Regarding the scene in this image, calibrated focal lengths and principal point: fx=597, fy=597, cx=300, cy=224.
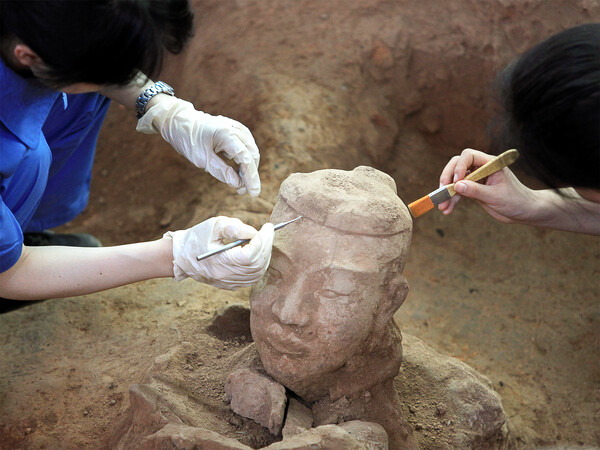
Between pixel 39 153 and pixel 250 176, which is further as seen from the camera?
pixel 250 176

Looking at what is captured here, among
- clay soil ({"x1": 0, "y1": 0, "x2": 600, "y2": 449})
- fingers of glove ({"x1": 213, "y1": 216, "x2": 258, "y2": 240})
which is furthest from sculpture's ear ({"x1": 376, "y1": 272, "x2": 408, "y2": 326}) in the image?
clay soil ({"x1": 0, "y1": 0, "x2": 600, "y2": 449})

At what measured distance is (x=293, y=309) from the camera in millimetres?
2174

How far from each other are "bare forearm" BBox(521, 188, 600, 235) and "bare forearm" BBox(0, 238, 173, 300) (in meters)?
1.74

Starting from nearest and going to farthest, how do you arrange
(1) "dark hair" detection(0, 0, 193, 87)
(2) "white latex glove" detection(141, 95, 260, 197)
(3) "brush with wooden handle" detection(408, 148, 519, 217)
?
(1) "dark hair" detection(0, 0, 193, 87) → (3) "brush with wooden handle" detection(408, 148, 519, 217) → (2) "white latex glove" detection(141, 95, 260, 197)

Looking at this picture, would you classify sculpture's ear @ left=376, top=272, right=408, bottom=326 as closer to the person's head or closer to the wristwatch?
the person's head

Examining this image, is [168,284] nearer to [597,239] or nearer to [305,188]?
[305,188]

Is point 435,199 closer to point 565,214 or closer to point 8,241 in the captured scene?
point 565,214

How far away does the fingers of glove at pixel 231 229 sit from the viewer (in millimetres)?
2271

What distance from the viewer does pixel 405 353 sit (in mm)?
2887

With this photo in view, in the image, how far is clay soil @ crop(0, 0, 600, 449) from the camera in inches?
132

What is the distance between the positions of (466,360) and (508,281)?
→ 2.72 feet

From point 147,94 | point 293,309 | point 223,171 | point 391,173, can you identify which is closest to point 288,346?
point 293,309

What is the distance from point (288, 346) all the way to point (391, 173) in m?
2.49

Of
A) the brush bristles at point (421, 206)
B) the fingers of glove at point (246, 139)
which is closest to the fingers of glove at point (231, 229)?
the fingers of glove at point (246, 139)
